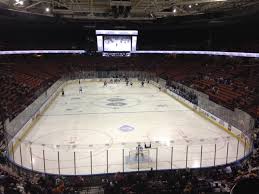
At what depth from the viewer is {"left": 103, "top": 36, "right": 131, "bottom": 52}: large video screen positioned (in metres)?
40.2

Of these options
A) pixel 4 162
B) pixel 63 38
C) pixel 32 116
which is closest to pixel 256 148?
pixel 4 162

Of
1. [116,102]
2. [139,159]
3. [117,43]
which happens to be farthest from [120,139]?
[117,43]

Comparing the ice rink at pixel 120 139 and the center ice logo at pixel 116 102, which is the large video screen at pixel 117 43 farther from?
the ice rink at pixel 120 139

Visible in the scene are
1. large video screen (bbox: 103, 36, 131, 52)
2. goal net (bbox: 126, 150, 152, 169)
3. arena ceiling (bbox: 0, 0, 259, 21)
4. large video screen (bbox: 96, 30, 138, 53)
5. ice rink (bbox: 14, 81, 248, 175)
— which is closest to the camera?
goal net (bbox: 126, 150, 152, 169)

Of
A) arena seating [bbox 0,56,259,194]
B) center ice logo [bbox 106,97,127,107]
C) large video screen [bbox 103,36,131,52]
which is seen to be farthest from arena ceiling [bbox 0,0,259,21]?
center ice logo [bbox 106,97,127,107]

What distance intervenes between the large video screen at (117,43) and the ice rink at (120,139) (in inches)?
584

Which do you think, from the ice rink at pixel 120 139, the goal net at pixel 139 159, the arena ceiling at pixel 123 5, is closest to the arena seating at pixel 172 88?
the goal net at pixel 139 159

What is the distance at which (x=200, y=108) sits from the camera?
2208 cm

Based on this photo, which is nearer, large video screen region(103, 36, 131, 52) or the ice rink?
the ice rink

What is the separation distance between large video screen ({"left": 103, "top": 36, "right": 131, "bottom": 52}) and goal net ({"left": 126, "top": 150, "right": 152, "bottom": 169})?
28800mm

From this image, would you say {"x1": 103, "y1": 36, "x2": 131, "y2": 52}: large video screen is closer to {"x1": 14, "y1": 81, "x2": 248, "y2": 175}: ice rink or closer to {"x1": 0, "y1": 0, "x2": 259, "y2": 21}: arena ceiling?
{"x1": 0, "y1": 0, "x2": 259, "y2": 21}: arena ceiling

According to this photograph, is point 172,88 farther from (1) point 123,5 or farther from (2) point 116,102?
(1) point 123,5

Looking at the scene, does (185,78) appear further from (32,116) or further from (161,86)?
(32,116)

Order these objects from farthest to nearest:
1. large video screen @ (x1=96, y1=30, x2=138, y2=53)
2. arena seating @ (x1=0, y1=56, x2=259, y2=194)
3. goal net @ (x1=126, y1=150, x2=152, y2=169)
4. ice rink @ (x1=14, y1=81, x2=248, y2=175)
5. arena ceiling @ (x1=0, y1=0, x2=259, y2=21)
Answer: large video screen @ (x1=96, y1=30, x2=138, y2=53) < arena ceiling @ (x1=0, y1=0, x2=259, y2=21) < ice rink @ (x1=14, y1=81, x2=248, y2=175) < goal net @ (x1=126, y1=150, x2=152, y2=169) < arena seating @ (x1=0, y1=56, x2=259, y2=194)
